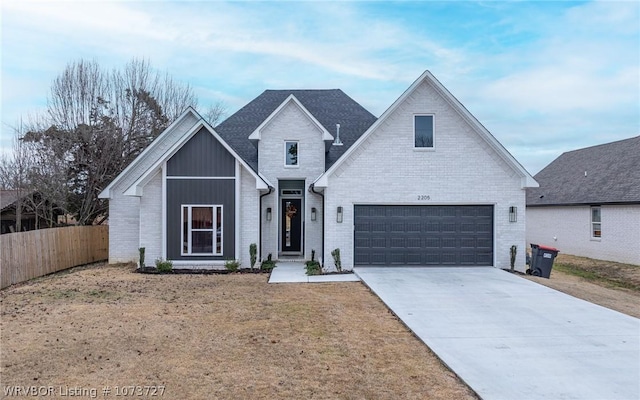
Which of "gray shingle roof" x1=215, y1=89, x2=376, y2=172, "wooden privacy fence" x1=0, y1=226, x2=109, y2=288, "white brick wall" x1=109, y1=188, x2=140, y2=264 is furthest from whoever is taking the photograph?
"gray shingle roof" x1=215, y1=89, x2=376, y2=172

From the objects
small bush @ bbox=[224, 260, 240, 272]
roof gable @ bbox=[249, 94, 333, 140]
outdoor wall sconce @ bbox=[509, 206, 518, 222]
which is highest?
roof gable @ bbox=[249, 94, 333, 140]

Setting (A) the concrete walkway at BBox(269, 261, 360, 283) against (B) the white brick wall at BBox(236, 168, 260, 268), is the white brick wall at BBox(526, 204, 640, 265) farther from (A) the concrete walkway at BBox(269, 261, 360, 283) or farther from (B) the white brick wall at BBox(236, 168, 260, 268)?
(B) the white brick wall at BBox(236, 168, 260, 268)

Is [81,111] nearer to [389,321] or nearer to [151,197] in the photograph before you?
[151,197]

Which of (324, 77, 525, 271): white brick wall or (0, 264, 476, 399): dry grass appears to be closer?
(0, 264, 476, 399): dry grass

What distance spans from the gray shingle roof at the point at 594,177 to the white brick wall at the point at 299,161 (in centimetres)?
1432

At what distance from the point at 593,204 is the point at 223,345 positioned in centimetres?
2148

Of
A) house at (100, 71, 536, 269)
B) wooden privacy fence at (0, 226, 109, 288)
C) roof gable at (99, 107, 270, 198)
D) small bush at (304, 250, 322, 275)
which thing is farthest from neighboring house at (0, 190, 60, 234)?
small bush at (304, 250, 322, 275)

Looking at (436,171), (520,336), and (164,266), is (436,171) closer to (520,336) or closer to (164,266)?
(520,336)

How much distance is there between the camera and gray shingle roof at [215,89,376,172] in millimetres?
17781

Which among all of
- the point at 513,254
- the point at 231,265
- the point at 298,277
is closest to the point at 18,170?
the point at 231,265

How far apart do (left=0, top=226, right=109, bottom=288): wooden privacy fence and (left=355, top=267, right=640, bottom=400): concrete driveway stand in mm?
10933

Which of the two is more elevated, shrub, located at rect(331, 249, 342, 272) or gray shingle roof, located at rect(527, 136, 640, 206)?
gray shingle roof, located at rect(527, 136, 640, 206)

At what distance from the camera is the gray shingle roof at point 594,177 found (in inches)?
782

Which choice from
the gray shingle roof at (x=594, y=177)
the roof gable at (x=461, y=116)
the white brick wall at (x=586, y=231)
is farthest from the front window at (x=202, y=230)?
the white brick wall at (x=586, y=231)
